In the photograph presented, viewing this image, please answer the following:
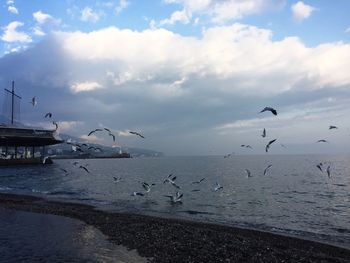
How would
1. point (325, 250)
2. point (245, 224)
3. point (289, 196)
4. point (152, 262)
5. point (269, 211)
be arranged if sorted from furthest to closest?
point (289, 196) < point (269, 211) < point (245, 224) < point (325, 250) < point (152, 262)

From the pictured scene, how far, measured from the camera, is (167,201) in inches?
1925

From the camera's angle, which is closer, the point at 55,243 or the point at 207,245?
the point at 207,245

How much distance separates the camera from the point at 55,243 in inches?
843

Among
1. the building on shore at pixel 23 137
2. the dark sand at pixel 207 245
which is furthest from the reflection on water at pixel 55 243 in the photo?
the building on shore at pixel 23 137

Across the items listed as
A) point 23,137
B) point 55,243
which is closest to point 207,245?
point 55,243

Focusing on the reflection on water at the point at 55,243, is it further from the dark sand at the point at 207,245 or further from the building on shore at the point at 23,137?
the building on shore at the point at 23,137

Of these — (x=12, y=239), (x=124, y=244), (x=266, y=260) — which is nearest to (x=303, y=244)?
(x=266, y=260)

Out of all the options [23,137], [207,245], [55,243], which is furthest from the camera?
[23,137]

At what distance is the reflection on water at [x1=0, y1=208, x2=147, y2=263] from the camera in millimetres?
18489

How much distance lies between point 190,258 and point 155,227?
7921 mm

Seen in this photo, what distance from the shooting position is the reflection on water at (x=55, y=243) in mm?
18489

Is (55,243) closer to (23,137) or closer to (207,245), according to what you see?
(207,245)

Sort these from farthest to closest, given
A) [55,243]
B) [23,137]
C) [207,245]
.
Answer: [23,137] < [55,243] < [207,245]

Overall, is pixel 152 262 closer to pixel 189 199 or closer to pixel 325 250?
pixel 325 250
